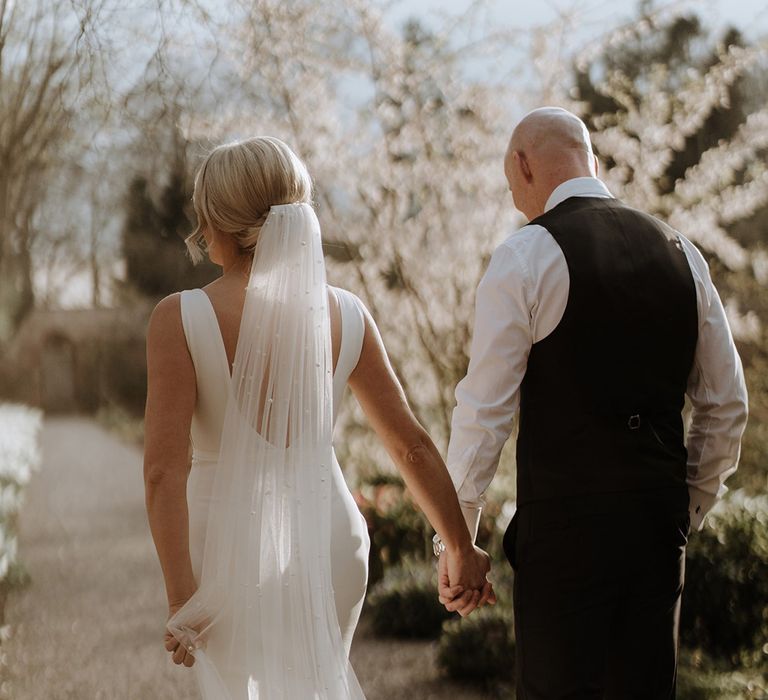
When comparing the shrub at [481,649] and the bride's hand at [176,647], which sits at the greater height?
the bride's hand at [176,647]

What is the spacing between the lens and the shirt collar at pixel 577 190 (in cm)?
239

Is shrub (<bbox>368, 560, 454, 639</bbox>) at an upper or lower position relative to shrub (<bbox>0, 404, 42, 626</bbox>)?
lower

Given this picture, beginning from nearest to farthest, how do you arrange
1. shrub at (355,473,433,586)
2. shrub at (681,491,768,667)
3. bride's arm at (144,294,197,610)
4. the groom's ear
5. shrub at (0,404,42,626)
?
bride's arm at (144,294,197,610), the groom's ear, shrub at (0,404,42,626), shrub at (681,491,768,667), shrub at (355,473,433,586)

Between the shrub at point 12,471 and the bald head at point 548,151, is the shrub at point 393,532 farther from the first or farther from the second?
the bald head at point 548,151

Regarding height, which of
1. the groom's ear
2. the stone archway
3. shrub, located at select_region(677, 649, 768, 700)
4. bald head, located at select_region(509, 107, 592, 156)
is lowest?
shrub, located at select_region(677, 649, 768, 700)

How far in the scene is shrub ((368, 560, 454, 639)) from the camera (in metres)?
4.95

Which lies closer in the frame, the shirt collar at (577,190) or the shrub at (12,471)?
the shirt collar at (577,190)

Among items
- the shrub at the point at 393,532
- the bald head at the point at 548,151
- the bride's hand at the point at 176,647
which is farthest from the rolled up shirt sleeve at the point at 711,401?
the shrub at the point at 393,532

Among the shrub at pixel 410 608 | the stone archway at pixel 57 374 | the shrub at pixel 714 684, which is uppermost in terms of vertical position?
the stone archway at pixel 57 374

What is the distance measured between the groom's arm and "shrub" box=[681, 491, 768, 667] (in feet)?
7.21

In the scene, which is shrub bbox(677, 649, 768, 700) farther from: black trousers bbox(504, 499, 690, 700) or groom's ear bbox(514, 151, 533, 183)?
groom's ear bbox(514, 151, 533, 183)

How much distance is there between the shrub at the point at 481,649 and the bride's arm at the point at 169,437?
2.55 m

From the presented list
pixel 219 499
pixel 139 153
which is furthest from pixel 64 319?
pixel 219 499

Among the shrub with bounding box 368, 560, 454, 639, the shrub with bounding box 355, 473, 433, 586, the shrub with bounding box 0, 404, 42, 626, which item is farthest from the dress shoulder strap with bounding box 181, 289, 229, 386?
the shrub with bounding box 355, 473, 433, 586
